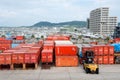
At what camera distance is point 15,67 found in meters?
27.4

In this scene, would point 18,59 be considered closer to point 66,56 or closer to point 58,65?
point 58,65

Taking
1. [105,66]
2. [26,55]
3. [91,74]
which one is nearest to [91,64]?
[91,74]

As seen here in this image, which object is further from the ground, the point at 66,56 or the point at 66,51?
the point at 66,51

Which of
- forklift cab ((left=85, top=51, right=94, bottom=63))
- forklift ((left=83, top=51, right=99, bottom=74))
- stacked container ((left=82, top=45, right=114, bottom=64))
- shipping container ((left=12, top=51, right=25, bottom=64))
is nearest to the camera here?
forklift ((left=83, top=51, right=99, bottom=74))

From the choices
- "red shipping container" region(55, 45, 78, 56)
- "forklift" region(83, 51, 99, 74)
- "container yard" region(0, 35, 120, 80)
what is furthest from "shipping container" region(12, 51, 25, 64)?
"forklift" region(83, 51, 99, 74)

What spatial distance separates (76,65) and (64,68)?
153cm

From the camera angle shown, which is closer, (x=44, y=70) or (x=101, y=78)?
(x=101, y=78)

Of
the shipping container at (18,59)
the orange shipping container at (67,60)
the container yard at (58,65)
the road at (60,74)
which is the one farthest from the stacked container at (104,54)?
the shipping container at (18,59)

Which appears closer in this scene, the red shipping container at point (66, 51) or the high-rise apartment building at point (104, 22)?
the red shipping container at point (66, 51)

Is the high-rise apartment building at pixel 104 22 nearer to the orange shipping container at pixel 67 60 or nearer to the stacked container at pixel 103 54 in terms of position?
the stacked container at pixel 103 54

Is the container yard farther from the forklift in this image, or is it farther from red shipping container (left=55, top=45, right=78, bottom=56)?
the forklift

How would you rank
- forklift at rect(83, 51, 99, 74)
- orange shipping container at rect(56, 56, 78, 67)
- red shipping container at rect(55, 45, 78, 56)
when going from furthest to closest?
red shipping container at rect(55, 45, 78, 56) → orange shipping container at rect(56, 56, 78, 67) → forklift at rect(83, 51, 99, 74)

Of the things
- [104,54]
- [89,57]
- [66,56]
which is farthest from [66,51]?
[104,54]

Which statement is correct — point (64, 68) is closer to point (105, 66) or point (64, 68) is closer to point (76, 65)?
point (76, 65)
